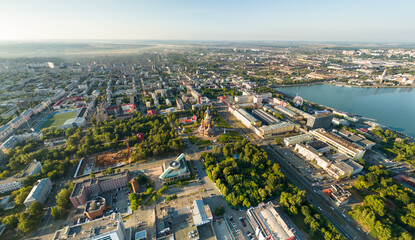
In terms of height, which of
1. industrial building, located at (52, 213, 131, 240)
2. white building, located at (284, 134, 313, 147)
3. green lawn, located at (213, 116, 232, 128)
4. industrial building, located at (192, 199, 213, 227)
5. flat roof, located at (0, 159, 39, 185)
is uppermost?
industrial building, located at (52, 213, 131, 240)

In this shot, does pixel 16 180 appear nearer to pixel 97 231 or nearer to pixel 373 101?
pixel 97 231

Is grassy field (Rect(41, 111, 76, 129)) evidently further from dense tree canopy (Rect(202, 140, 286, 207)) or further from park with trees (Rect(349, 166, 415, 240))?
park with trees (Rect(349, 166, 415, 240))

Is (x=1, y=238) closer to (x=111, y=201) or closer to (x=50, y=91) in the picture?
(x=111, y=201)

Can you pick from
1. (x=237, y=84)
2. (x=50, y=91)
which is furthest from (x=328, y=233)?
(x=50, y=91)

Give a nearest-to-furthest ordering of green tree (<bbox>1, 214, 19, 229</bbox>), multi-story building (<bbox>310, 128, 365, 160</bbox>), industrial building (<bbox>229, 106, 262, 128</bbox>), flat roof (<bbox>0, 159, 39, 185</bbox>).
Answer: green tree (<bbox>1, 214, 19, 229</bbox>) → flat roof (<bbox>0, 159, 39, 185</bbox>) → multi-story building (<bbox>310, 128, 365, 160</bbox>) → industrial building (<bbox>229, 106, 262, 128</bbox>)

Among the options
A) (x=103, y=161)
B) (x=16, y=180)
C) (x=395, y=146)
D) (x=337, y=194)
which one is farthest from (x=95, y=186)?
(x=395, y=146)

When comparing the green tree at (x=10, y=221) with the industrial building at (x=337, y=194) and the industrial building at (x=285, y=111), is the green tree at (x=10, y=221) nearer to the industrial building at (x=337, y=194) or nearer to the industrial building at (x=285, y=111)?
the industrial building at (x=337, y=194)

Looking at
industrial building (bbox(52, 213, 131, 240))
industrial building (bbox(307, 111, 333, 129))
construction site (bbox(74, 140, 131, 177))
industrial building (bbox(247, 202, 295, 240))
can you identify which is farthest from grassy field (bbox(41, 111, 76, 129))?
industrial building (bbox(307, 111, 333, 129))
